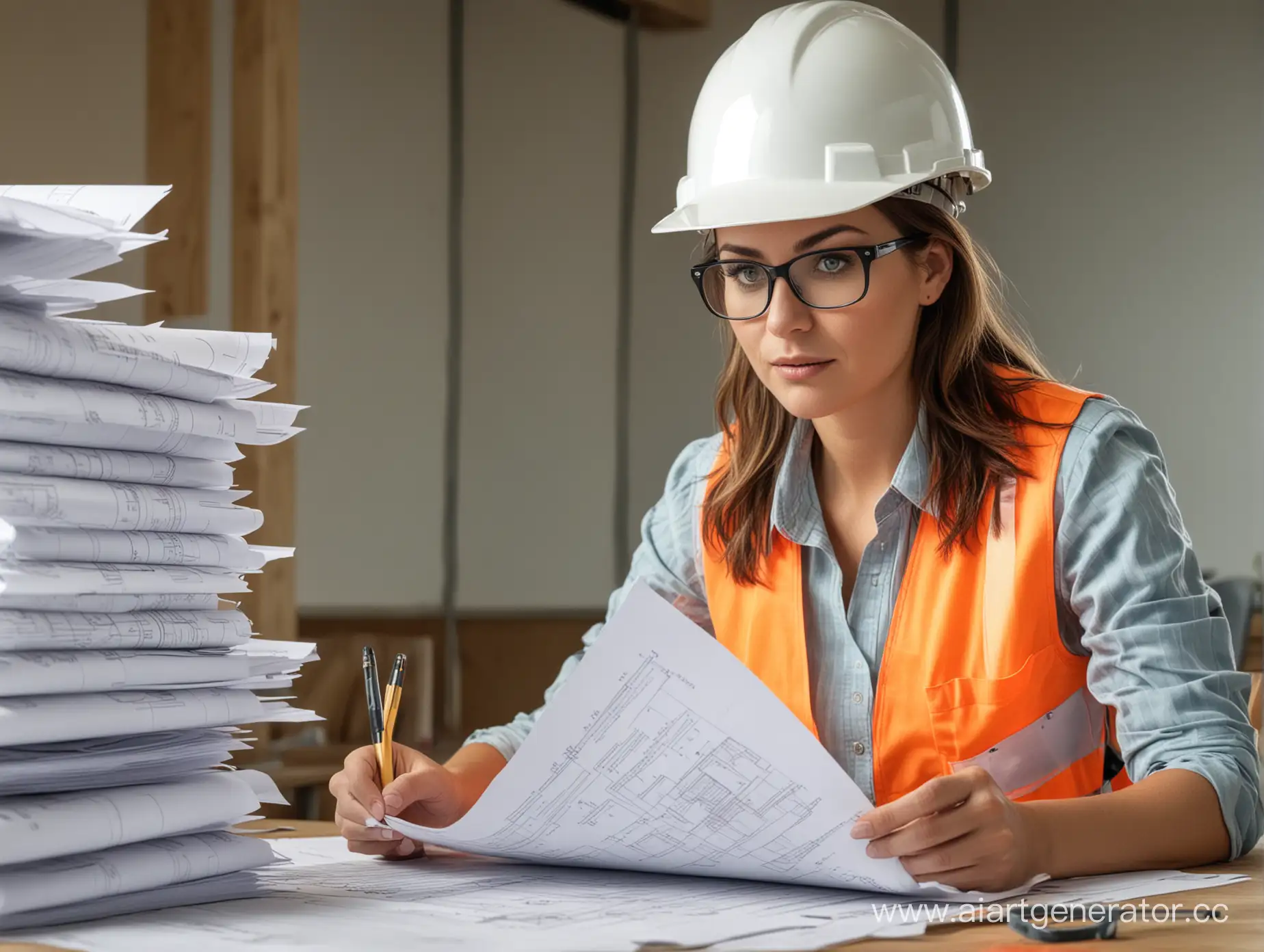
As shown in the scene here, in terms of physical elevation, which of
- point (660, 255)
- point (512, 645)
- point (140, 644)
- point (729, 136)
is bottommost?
point (512, 645)

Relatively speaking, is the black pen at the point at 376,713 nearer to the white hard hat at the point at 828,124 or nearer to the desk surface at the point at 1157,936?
the desk surface at the point at 1157,936

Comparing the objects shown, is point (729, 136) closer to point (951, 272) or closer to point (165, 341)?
point (951, 272)

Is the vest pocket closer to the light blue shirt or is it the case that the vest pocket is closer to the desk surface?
the light blue shirt

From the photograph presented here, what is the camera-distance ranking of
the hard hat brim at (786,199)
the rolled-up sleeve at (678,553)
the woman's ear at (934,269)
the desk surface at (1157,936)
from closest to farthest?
the desk surface at (1157,936), the hard hat brim at (786,199), the woman's ear at (934,269), the rolled-up sleeve at (678,553)

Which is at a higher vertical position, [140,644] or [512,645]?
[140,644]

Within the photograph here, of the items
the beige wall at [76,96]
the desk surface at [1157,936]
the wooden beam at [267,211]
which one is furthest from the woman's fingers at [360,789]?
the beige wall at [76,96]

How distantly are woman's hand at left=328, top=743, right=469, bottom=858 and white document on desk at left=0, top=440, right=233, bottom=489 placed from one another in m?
0.30

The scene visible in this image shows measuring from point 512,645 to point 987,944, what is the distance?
5032 mm

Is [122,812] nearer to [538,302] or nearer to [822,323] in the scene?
[822,323]

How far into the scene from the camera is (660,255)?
5.72m

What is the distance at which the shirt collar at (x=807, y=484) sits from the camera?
1.49m

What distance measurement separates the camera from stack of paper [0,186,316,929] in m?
0.87

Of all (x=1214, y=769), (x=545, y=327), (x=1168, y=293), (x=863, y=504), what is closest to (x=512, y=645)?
(x=545, y=327)

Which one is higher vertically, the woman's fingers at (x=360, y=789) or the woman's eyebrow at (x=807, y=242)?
the woman's eyebrow at (x=807, y=242)
